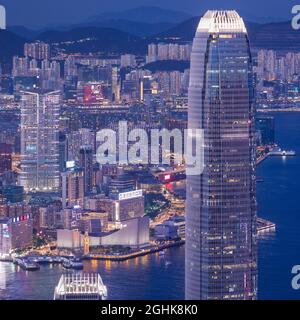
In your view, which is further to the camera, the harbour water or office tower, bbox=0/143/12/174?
office tower, bbox=0/143/12/174

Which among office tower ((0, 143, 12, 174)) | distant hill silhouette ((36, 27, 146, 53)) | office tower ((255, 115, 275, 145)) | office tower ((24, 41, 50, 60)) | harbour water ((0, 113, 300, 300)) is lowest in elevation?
harbour water ((0, 113, 300, 300))

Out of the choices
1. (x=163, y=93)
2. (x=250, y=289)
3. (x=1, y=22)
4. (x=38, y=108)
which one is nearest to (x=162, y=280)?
(x=250, y=289)

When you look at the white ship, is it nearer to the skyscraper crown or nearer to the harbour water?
the harbour water

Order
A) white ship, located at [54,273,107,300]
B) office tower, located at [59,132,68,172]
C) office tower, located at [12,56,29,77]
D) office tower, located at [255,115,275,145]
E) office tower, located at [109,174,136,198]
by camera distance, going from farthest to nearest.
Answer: office tower, located at [59,132,68,172], office tower, located at [255,115,275,145], office tower, located at [109,174,136,198], office tower, located at [12,56,29,77], white ship, located at [54,273,107,300]

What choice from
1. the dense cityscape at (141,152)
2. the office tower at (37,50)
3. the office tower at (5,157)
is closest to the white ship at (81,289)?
the dense cityscape at (141,152)

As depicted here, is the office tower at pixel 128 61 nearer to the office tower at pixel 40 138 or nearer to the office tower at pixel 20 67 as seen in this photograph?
the office tower at pixel 20 67

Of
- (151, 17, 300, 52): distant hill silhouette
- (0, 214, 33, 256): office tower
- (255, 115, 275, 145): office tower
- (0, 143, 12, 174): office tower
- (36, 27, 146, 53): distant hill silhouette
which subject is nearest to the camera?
(151, 17, 300, 52): distant hill silhouette

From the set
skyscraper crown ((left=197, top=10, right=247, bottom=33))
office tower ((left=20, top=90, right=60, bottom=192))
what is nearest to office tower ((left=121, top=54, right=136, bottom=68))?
office tower ((left=20, top=90, right=60, bottom=192))

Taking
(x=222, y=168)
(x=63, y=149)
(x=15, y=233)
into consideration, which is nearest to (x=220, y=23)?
(x=222, y=168)
